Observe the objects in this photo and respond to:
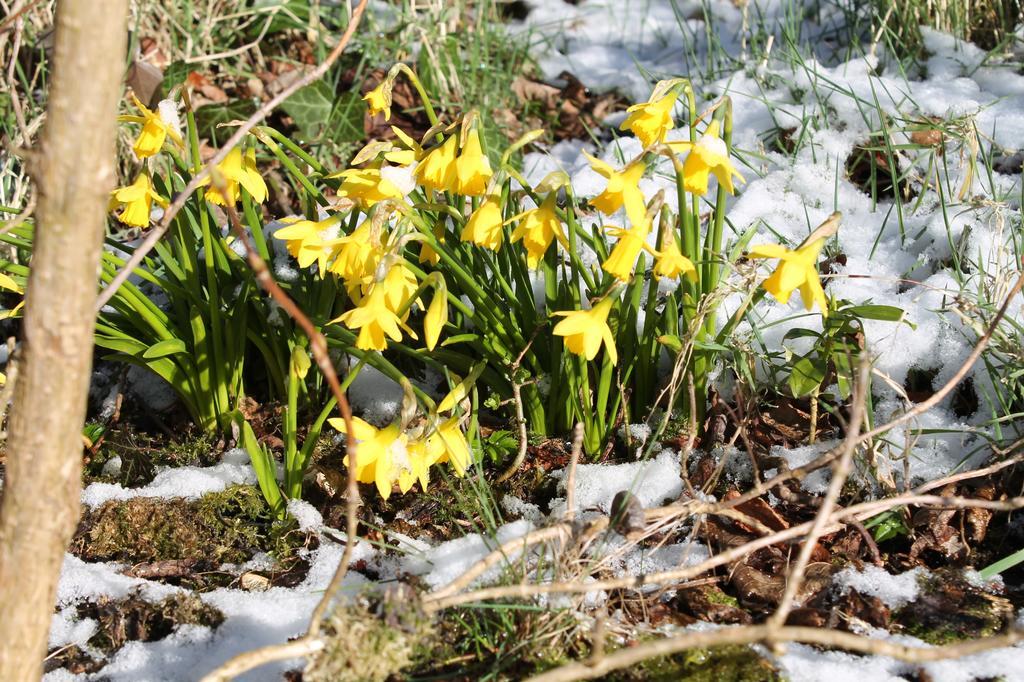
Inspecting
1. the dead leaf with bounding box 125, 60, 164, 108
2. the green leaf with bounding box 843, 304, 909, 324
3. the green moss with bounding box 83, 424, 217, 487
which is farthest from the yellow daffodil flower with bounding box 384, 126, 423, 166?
the dead leaf with bounding box 125, 60, 164, 108

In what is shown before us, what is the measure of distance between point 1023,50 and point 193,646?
3.12m

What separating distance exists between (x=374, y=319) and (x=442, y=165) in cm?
37

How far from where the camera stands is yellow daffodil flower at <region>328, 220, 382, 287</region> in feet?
5.63

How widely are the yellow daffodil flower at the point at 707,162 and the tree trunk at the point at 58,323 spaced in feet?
3.28

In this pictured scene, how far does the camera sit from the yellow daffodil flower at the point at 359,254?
172cm

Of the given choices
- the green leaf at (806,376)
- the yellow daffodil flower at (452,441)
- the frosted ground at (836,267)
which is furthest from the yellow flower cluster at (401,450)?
the green leaf at (806,376)

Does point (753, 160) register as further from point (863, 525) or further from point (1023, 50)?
point (863, 525)

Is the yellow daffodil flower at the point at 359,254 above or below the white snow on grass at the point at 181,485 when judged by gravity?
above

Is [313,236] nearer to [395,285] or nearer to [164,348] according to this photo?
[395,285]

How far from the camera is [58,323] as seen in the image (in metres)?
1.12

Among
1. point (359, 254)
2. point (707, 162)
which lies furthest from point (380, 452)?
point (707, 162)

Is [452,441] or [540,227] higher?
[540,227]

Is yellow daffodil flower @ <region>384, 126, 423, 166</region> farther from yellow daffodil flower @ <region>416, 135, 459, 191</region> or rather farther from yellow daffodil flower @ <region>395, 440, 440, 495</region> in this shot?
yellow daffodil flower @ <region>395, 440, 440, 495</region>

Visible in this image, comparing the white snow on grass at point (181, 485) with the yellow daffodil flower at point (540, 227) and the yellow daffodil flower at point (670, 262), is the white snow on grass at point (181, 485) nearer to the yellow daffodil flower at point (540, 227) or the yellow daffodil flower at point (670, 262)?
the yellow daffodil flower at point (540, 227)
